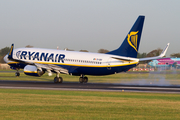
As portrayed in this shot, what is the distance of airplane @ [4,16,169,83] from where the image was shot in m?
43.2

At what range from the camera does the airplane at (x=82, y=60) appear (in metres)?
43.2

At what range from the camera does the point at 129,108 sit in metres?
19.3

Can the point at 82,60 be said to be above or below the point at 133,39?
below

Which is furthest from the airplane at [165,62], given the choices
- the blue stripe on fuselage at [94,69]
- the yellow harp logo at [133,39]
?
the yellow harp logo at [133,39]

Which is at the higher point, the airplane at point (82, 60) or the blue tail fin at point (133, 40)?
the blue tail fin at point (133, 40)

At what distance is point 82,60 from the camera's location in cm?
4719

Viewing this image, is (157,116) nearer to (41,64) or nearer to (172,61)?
(41,64)

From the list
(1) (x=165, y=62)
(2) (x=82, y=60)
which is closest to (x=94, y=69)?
(2) (x=82, y=60)

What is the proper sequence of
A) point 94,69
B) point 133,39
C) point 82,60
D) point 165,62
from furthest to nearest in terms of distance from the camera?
1. point 165,62
2. point 82,60
3. point 94,69
4. point 133,39

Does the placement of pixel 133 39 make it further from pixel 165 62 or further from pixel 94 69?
pixel 165 62

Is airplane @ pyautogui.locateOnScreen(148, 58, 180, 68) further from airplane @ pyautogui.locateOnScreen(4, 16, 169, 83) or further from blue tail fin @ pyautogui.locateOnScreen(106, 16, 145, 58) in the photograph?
blue tail fin @ pyautogui.locateOnScreen(106, 16, 145, 58)

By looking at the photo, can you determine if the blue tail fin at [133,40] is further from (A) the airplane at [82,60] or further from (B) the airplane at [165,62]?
(B) the airplane at [165,62]

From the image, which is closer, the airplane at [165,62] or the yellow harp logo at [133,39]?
the yellow harp logo at [133,39]

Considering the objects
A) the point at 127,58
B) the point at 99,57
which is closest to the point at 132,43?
the point at 127,58
